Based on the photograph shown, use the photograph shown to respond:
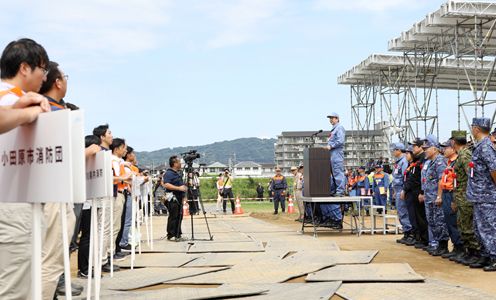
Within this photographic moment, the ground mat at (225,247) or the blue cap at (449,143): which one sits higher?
the blue cap at (449,143)

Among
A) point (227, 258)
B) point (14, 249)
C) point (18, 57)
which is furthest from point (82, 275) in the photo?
point (18, 57)

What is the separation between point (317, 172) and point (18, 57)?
10412 millimetres

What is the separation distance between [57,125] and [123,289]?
4.18 m

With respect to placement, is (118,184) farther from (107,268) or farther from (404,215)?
(404,215)

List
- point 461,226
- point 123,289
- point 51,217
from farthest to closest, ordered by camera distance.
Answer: point 461,226 → point 123,289 → point 51,217

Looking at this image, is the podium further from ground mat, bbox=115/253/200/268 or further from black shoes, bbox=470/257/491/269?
black shoes, bbox=470/257/491/269

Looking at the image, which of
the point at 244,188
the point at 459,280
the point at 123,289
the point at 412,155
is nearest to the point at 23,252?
the point at 123,289

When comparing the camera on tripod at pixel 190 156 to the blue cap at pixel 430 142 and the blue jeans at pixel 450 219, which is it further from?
the blue jeans at pixel 450 219

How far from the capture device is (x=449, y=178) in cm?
918

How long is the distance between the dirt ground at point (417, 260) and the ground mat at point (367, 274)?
1.24 ft

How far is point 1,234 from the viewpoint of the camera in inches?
137

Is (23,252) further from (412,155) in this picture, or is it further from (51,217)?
(412,155)

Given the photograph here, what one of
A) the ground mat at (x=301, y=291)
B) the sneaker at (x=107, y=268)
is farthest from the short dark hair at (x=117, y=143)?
the ground mat at (x=301, y=291)

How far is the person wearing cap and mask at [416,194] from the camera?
1120 centimetres
